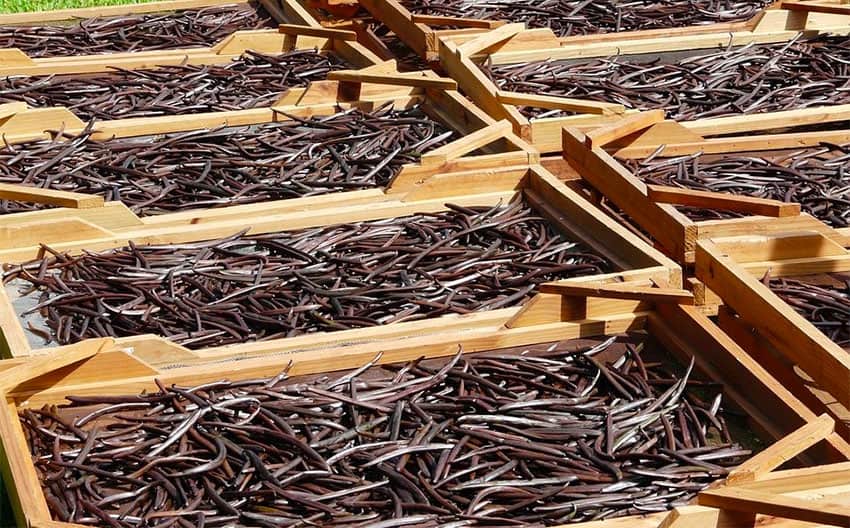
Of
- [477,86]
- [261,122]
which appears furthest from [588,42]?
[261,122]

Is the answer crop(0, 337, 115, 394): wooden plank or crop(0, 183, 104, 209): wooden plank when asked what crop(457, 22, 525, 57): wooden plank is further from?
crop(0, 337, 115, 394): wooden plank

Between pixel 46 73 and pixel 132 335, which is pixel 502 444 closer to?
pixel 132 335

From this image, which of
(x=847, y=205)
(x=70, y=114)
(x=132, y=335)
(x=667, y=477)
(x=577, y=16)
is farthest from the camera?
(x=577, y=16)

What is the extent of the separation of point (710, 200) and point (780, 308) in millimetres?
1063

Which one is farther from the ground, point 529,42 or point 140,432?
point 529,42

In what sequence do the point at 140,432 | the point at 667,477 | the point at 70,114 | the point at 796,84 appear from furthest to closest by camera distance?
the point at 796,84
the point at 70,114
the point at 140,432
the point at 667,477

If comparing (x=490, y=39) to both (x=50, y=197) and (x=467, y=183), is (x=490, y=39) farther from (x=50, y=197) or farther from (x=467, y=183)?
(x=50, y=197)

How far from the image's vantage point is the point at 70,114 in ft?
22.5

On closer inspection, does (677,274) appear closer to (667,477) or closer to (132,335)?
(667,477)

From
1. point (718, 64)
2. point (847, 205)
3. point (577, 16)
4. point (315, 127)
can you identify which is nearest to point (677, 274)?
point (847, 205)

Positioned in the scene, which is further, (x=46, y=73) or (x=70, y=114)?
(x=46, y=73)

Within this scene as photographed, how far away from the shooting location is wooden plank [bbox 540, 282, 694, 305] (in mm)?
4727

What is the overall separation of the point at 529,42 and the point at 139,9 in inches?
113

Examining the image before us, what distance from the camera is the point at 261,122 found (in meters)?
6.98
